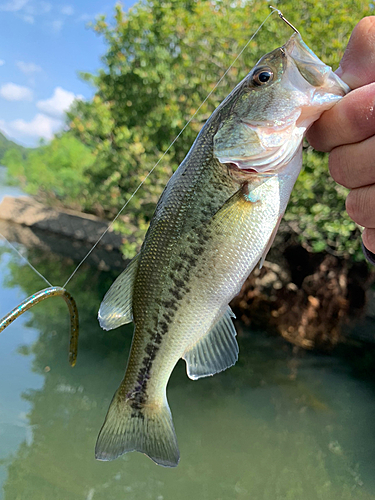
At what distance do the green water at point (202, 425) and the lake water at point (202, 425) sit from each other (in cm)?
1

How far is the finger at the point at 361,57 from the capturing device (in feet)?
3.80

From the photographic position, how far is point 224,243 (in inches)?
55.5

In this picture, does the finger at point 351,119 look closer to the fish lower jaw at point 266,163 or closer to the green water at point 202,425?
the fish lower jaw at point 266,163

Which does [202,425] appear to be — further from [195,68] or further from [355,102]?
[195,68]

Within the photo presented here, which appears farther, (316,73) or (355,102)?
(316,73)

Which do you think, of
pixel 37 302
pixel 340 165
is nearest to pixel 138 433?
pixel 37 302

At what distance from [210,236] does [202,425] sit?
432 cm

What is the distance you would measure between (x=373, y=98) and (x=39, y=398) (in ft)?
17.4

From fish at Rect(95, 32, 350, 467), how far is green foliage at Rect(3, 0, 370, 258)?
4836mm

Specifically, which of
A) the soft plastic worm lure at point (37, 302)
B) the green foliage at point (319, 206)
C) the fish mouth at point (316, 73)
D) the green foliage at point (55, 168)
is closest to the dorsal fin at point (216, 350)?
the soft plastic worm lure at point (37, 302)

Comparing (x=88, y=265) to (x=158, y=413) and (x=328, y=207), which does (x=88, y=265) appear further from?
(x=158, y=413)

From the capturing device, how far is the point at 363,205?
3.96 ft

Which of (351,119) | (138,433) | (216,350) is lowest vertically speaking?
(138,433)

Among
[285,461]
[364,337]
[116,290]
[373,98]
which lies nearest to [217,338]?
[116,290]
